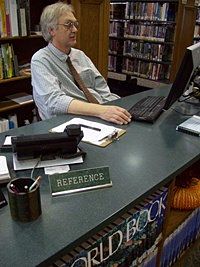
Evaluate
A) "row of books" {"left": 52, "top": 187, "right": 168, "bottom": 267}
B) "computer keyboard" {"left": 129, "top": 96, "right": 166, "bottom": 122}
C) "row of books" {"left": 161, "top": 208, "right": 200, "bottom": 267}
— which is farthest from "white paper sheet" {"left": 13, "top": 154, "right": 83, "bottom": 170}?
"row of books" {"left": 161, "top": 208, "right": 200, "bottom": 267}

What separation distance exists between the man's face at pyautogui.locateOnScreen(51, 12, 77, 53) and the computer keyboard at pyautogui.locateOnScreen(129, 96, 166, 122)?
59 cm

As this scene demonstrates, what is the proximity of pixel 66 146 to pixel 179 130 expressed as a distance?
60 centimetres

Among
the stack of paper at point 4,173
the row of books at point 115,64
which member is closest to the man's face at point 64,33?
the stack of paper at point 4,173

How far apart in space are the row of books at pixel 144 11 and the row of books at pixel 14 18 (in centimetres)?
289

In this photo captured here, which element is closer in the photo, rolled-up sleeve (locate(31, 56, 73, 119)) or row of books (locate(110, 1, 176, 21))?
rolled-up sleeve (locate(31, 56, 73, 119))

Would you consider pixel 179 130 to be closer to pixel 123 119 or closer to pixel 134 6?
pixel 123 119

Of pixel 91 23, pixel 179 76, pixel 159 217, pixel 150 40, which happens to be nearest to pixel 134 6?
pixel 150 40

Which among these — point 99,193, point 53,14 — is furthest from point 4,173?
point 53,14

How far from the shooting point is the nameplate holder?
2.85 feet

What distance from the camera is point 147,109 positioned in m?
1.57

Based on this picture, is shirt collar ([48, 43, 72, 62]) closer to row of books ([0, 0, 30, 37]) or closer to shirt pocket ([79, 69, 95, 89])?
shirt pocket ([79, 69, 95, 89])

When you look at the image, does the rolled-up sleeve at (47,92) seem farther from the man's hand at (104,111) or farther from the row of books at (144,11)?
the row of books at (144,11)

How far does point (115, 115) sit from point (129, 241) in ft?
1.95

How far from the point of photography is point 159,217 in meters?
1.18
